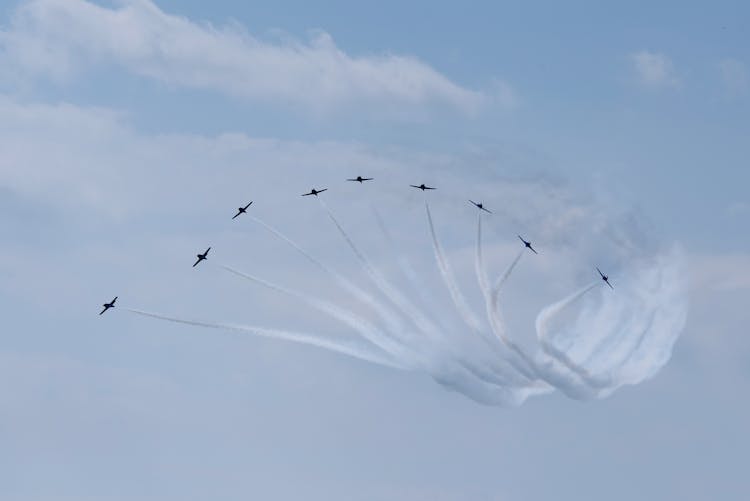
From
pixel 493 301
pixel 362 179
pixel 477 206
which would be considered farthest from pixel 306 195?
pixel 493 301

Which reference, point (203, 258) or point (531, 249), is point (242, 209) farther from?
point (531, 249)

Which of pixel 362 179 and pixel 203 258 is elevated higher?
pixel 362 179

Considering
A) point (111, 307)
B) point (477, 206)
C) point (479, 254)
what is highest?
point (477, 206)

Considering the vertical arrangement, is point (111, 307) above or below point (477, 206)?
below

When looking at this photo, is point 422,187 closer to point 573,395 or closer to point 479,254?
point 479,254

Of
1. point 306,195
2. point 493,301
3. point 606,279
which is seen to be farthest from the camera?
point 306,195

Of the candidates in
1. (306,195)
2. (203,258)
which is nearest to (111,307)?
(203,258)

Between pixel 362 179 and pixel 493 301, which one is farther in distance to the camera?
pixel 362 179

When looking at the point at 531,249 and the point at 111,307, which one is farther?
the point at 111,307

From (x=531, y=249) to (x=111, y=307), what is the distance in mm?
46575

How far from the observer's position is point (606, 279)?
113 metres

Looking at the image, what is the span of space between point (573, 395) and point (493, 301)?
13111 millimetres

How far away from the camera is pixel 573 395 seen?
108500 millimetres

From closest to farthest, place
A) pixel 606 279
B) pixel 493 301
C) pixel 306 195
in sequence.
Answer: pixel 493 301 < pixel 606 279 < pixel 306 195
